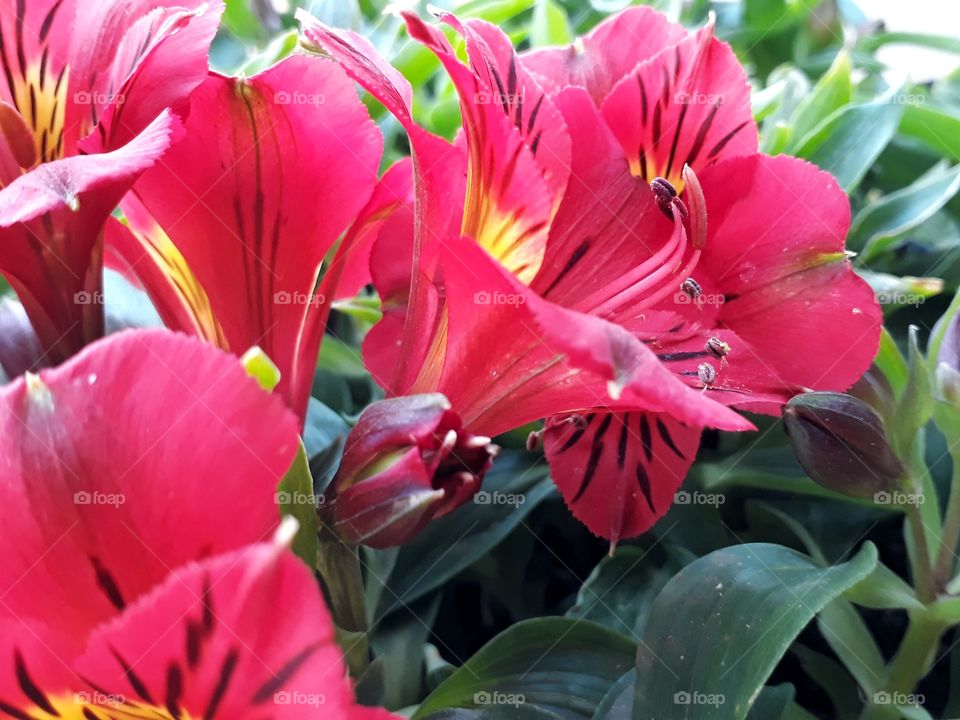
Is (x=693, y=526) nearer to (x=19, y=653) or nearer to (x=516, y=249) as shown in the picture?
(x=516, y=249)

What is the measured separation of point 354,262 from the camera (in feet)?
1.69

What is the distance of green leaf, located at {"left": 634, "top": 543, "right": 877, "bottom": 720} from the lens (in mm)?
417

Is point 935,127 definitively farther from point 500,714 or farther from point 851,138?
point 500,714

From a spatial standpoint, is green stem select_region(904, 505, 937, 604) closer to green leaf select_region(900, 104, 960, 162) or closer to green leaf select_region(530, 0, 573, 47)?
green leaf select_region(900, 104, 960, 162)

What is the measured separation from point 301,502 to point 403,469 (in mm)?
55

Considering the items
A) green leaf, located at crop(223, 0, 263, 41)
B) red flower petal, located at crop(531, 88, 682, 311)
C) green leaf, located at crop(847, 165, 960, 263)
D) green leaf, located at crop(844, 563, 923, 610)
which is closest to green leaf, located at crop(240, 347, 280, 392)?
red flower petal, located at crop(531, 88, 682, 311)

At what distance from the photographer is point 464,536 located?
62 cm

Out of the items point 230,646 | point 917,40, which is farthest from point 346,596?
point 917,40

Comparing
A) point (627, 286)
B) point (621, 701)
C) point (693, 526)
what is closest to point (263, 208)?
point (627, 286)

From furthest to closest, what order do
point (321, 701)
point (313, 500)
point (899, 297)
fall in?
point (899, 297), point (313, 500), point (321, 701)

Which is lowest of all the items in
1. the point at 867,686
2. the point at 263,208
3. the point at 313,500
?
the point at 867,686

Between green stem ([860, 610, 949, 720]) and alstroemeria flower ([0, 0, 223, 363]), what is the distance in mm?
516

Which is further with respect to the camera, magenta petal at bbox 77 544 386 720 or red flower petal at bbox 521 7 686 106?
red flower petal at bbox 521 7 686 106

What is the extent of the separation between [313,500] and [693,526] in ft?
1.22
